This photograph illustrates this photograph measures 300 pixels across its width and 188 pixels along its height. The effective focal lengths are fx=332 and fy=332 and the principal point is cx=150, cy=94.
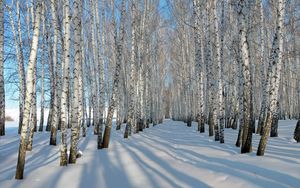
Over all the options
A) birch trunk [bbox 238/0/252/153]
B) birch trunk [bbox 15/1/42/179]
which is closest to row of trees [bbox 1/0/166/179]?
birch trunk [bbox 15/1/42/179]

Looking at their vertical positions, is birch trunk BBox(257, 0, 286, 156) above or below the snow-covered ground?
above

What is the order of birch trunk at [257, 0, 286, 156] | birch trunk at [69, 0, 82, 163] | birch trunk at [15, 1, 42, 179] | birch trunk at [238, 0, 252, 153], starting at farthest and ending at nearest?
birch trunk at [238, 0, 252, 153], birch trunk at [69, 0, 82, 163], birch trunk at [257, 0, 286, 156], birch trunk at [15, 1, 42, 179]

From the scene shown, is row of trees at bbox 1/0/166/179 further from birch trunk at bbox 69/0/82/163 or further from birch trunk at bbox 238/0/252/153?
birch trunk at bbox 238/0/252/153

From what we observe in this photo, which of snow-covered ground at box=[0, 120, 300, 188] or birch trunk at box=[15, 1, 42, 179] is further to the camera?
birch trunk at box=[15, 1, 42, 179]

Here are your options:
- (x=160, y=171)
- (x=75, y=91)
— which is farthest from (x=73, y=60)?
(x=160, y=171)

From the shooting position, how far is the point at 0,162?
34.5 feet

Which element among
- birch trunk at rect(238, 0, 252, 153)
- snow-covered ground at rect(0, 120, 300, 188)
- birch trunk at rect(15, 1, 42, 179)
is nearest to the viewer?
snow-covered ground at rect(0, 120, 300, 188)

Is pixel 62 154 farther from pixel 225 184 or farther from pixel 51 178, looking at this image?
pixel 225 184

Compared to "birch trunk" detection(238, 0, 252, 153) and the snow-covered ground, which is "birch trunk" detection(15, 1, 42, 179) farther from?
"birch trunk" detection(238, 0, 252, 153)

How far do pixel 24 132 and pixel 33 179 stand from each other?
43.6 inches

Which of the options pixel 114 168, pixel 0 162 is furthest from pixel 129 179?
pixel 0 162

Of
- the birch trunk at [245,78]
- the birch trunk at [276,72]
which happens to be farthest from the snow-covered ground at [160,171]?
the birch trunk at [276,72]

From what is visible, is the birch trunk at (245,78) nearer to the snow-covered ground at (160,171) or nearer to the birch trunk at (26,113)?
the snow-covered ground at (160,171)

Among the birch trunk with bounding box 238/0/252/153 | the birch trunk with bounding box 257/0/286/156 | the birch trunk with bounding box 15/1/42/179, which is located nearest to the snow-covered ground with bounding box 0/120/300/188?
the birch trunk with bounding box 15/1/42/179
